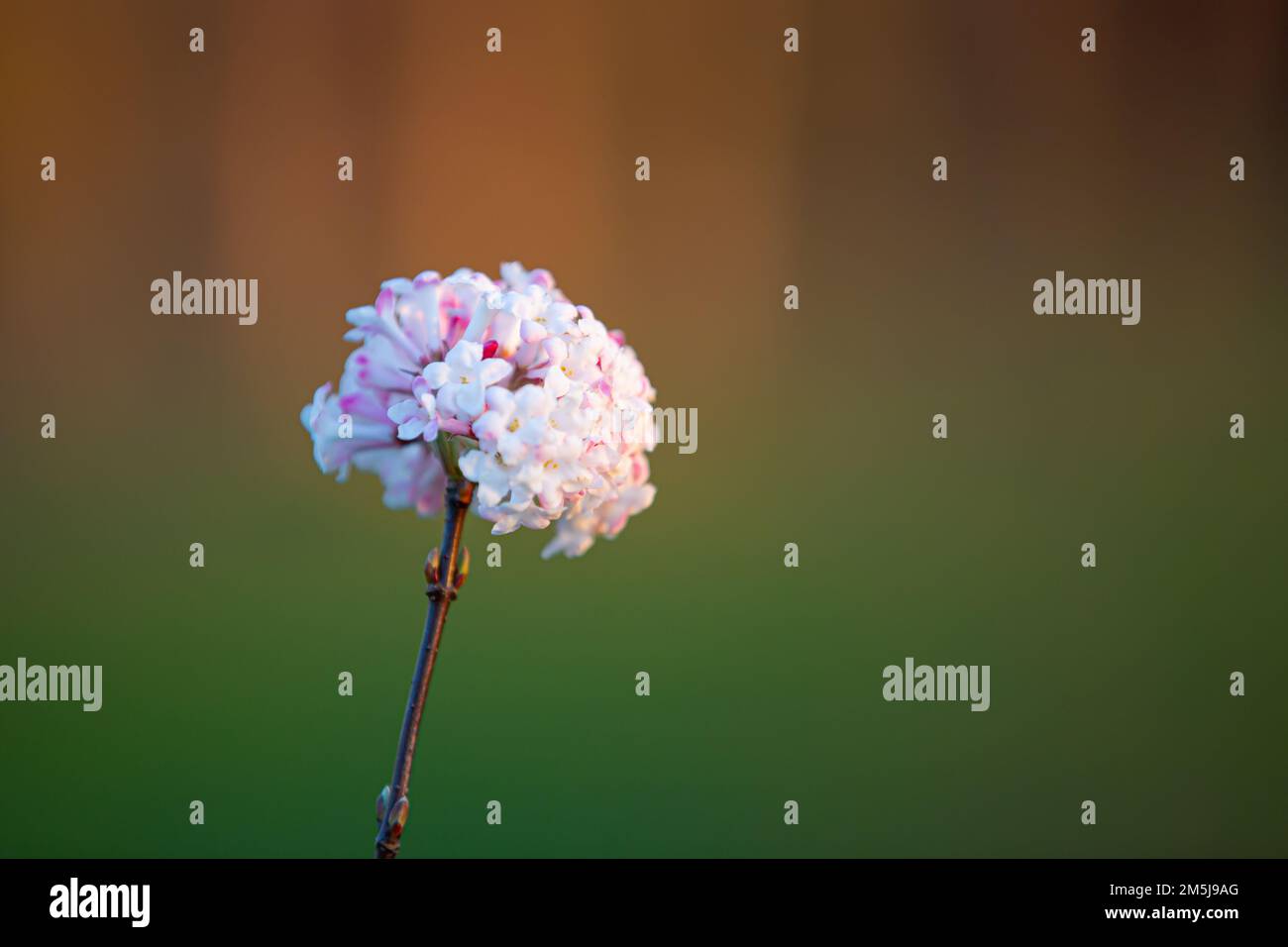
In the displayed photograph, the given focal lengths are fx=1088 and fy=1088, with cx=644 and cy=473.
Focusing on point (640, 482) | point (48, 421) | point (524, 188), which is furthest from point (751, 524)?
point (48, 421)

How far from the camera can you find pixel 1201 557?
244cm

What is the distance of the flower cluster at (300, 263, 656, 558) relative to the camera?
1153 mm

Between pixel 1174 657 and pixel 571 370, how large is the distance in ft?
6.04

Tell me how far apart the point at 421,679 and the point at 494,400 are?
328mm

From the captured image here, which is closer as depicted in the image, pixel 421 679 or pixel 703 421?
pixel 421 679

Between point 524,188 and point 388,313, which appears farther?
point 524,188

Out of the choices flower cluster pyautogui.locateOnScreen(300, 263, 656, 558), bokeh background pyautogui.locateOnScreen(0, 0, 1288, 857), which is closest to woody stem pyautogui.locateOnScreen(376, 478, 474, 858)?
flower cluster pyautogui.locateOnScreen(300, 263, 656, 558)

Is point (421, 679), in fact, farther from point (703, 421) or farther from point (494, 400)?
point (703, 421)

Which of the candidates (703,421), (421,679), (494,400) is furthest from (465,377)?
(703,421)

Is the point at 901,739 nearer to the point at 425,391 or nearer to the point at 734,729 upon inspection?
the point at 734,729

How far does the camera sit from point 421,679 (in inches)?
48.0

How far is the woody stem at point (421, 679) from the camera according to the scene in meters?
1.21

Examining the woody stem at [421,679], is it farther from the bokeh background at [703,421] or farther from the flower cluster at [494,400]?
the bokeh background at [703,421]

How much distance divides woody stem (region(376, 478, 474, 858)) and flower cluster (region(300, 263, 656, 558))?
0.05 m
